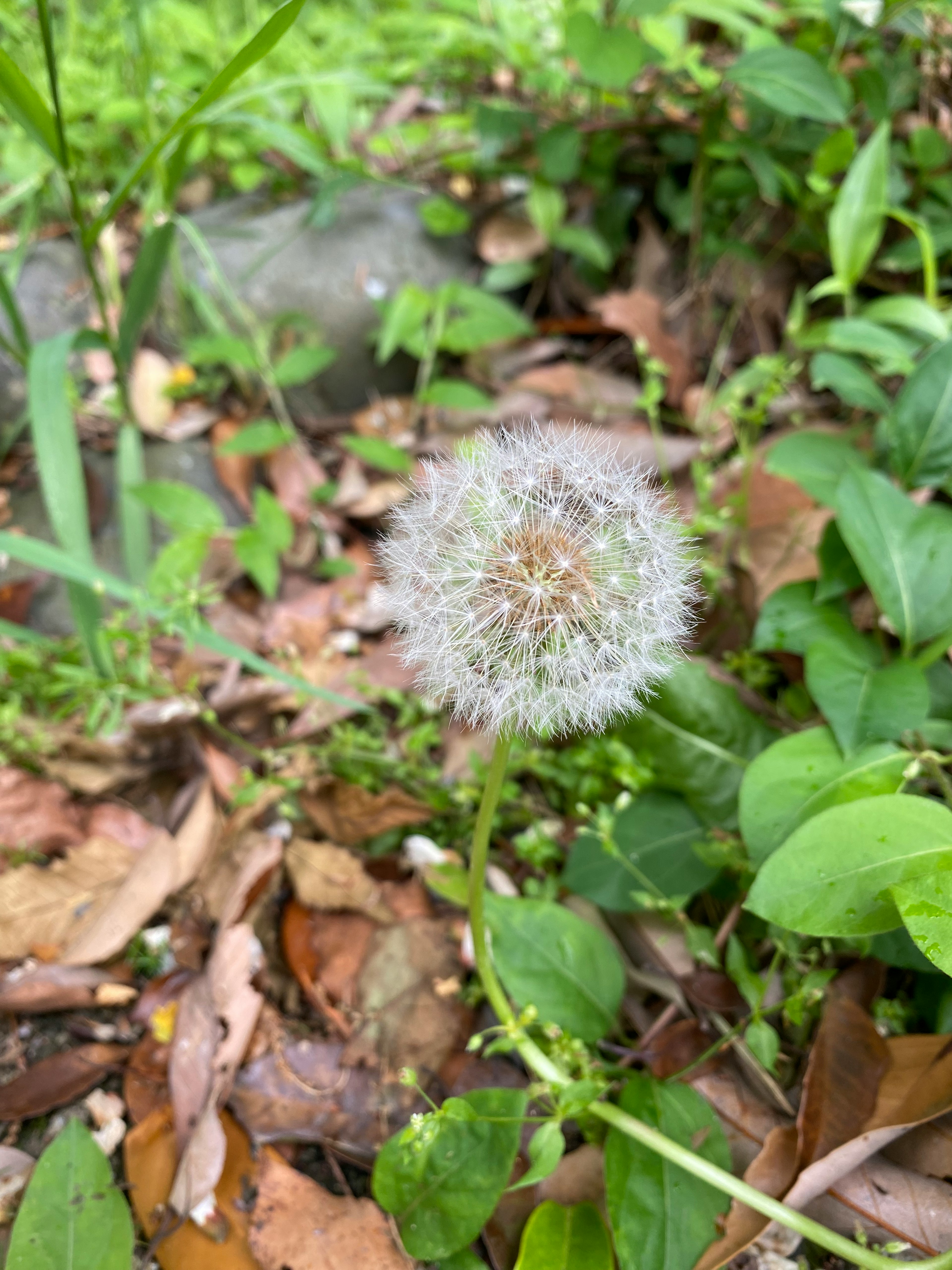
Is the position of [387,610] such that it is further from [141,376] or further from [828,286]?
[141,376]

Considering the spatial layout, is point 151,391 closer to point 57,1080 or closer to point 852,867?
point 57,1080

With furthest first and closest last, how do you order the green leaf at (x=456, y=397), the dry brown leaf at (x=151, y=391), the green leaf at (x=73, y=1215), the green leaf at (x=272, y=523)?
the dry brown leaf at (x=151, y=391)
the green leaf at (x=456, y=397)
the green leaf at (x=272, y=523)
the green leaf at (x=73, y=1215)

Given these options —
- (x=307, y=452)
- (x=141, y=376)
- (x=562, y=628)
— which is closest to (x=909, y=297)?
(x=562, y=628)

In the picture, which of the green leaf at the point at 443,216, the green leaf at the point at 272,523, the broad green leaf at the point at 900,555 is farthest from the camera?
the green leaf at the point at 443,216

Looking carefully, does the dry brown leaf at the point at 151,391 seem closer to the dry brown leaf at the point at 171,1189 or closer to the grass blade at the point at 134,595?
the grass blade at the point at 134,595

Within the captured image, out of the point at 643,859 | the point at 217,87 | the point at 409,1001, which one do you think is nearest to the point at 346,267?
the point at 217,87

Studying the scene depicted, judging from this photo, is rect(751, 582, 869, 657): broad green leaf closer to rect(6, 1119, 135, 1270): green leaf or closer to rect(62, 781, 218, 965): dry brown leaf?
rect(62, 781, 218, 965): dry brown leaf

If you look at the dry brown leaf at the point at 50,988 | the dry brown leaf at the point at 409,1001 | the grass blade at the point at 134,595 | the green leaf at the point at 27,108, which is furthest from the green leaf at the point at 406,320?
the dry brown leaf at the point at 50,988
